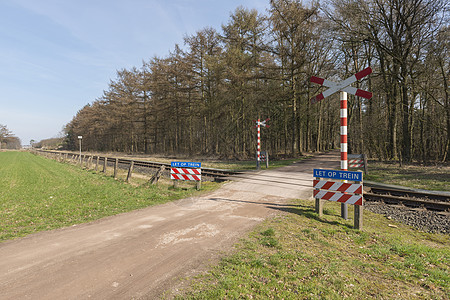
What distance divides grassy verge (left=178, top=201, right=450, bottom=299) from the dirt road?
523 mm

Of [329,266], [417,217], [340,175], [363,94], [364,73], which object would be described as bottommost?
[417,217]

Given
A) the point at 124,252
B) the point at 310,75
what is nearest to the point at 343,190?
the point at 124,252

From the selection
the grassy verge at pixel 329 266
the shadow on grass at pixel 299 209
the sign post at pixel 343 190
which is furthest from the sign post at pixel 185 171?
the sign post at pixel 343 190

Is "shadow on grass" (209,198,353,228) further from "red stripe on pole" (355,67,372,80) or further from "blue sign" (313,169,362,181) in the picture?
"red stripe on pole" (355,67,372,80)

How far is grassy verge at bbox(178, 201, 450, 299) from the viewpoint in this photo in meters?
3.19

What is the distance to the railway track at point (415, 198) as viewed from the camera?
25.1 ft

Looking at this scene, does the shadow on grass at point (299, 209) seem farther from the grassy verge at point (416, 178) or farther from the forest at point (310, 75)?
the forest at point (310, 75)

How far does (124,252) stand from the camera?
14.1 ft

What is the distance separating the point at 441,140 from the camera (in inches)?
818

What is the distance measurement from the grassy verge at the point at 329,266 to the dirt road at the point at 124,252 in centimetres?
52

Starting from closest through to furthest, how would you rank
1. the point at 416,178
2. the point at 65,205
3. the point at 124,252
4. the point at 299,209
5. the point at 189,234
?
the point at 124,252 → the point at 189,234 → the point at 299,209 → the point at 65,205 → the point at 416,178

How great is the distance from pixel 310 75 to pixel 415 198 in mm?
17128

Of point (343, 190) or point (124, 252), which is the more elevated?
point (343, 190)

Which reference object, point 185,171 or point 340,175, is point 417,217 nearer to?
point 340,175
